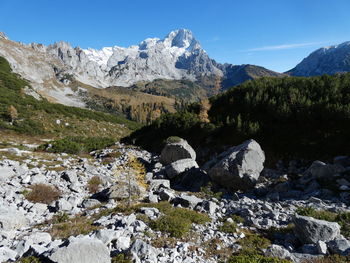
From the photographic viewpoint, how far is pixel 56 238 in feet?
30.2

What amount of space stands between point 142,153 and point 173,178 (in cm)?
1256

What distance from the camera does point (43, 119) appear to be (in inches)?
3083

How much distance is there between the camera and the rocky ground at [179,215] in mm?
8359

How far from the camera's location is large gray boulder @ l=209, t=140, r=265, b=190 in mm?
20234

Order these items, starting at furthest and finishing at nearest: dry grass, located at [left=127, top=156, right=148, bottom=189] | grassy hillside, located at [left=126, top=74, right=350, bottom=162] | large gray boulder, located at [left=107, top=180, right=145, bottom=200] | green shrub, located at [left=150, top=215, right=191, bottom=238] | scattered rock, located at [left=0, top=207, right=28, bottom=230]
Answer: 1. grassy hillside, located at [left=126, top=74, right=350, bottom=162]
2. large gray boulder, located at [left=107, top=180, right=145, bottom=200]
3. dry grass, located at [left=127, top=156, right=148, bottom=189]
4. scattered rock, located at [left=0, top=207, right=28, bottom=230]
5. green shrub, located at [left=150, top=215, right=191, bottom=238]

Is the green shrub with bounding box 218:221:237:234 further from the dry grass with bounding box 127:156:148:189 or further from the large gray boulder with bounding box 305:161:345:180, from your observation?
the large gray boulder with bounding box 305:161:345:180

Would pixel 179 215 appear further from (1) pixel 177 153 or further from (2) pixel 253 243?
(1) pixel 177 153

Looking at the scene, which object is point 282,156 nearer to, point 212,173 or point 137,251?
point 212,173

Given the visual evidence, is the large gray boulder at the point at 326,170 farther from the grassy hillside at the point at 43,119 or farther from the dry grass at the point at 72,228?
the grassy hillside at the point at 43,119

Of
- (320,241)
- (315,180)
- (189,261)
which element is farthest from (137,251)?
(315,180)

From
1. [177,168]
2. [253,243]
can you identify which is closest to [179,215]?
[253,243]

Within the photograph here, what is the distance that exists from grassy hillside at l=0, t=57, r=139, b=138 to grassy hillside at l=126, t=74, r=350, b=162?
4758 cm

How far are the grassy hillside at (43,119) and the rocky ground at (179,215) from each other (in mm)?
54701

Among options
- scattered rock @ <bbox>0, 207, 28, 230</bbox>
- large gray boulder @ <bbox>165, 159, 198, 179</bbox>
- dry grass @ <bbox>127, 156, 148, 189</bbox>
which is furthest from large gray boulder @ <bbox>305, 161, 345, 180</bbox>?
scattered rock @ <bbox>0, 207, 28, 230</bbox>
